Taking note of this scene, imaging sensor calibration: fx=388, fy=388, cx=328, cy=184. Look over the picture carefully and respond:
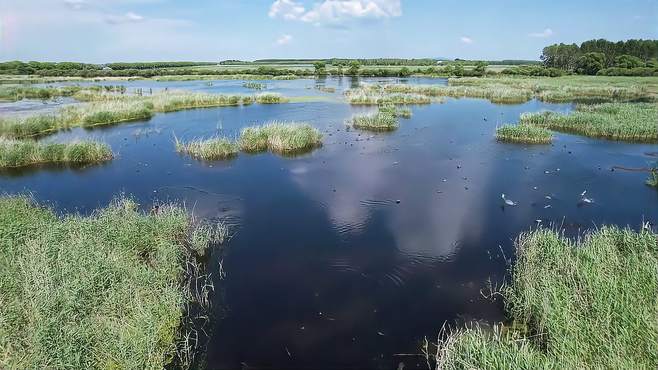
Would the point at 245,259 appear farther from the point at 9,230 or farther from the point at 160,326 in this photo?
the point at 9,230

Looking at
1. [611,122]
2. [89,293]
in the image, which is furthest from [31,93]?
[611,122]

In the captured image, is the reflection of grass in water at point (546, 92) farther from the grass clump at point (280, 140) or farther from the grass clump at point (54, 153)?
the grass clump at point (54, 153)

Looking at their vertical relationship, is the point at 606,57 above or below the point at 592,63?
above

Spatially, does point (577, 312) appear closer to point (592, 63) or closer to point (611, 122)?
point (611, 122)

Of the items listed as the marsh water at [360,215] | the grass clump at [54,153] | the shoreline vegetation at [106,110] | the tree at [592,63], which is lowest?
the marsh water at [360,215]

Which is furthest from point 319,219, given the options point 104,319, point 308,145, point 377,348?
point 308,145

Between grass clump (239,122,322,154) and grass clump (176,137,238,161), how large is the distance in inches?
46.3

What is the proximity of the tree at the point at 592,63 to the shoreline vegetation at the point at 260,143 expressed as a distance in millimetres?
90513

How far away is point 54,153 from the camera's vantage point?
77.9 ft

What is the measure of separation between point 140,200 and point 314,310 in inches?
440

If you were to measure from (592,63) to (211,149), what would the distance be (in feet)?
322

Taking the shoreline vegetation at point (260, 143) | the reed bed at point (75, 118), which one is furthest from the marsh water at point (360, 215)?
the reed bed at point (75, 118)

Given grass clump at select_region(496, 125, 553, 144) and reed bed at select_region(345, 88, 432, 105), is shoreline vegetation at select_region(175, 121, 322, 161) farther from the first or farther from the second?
reed bed at select_region(345, 88, 432, 105)

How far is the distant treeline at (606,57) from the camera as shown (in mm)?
85188
